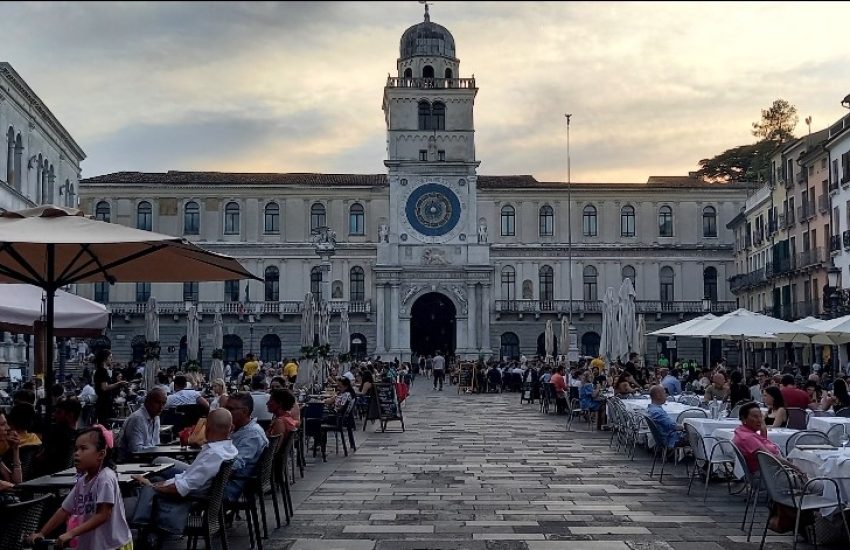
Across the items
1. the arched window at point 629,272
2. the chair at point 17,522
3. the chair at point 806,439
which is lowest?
the chair at point 806,439

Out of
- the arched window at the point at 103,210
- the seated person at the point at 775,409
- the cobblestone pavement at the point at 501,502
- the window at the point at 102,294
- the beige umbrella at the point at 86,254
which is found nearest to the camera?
the beige umbrella at the point at 86,254

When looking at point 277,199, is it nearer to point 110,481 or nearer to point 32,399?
point 32,399

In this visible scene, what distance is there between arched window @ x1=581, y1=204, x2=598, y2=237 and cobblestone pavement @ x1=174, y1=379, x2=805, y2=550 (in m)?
50.2

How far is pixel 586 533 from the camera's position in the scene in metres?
9.78

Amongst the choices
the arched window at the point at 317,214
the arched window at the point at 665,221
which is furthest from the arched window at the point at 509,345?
the arched window at the point at 317,214

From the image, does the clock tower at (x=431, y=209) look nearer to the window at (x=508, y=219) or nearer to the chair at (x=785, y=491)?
the window at (x=508, y=219)

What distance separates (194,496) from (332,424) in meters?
9.76

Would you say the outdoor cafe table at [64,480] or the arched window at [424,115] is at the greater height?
the arched window at [424,115]

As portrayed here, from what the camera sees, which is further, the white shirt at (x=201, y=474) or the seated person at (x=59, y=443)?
the seated person at (x=59, y=443)

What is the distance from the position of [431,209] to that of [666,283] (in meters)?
17.4

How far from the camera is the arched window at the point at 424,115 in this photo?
208ft

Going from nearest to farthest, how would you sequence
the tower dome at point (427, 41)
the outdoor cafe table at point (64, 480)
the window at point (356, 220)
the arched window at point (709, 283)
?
the outdoor cafe table at point (64, 480) < the tower dome at point (427, 41) < the window at point (356, 220) < the arched window at point (709, 283)

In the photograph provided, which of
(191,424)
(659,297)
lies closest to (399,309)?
(659,297)

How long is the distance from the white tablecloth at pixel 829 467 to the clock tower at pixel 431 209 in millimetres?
51322
